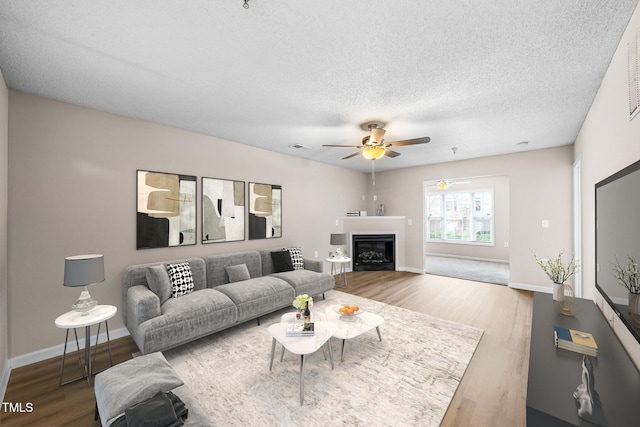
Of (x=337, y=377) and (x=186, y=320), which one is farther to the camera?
(x=186, y=320)

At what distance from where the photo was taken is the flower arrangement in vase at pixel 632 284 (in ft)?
4.37

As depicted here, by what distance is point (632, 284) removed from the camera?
4.53 ft

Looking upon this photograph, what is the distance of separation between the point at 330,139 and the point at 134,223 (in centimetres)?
299

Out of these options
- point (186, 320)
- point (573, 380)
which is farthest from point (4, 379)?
point (573, 380)

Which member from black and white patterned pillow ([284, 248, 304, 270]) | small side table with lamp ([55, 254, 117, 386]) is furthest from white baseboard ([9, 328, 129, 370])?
black and white patterned pillow ([284, 248, 304, 270])

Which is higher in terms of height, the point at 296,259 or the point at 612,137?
the point at 612,137

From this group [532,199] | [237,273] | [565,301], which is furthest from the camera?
[532,199]

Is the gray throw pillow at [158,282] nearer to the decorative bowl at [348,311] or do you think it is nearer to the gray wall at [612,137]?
the decorative bowl at [348,311]

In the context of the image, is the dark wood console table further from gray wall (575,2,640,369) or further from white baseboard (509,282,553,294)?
white baseboard (509,282,553,294)

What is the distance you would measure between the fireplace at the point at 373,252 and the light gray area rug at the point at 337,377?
3.21 m

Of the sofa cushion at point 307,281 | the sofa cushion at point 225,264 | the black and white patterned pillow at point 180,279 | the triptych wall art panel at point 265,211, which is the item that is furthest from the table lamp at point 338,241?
the black and white patterned pillow at point 180,279

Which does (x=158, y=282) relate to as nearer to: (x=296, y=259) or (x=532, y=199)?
(x=296, y=259)

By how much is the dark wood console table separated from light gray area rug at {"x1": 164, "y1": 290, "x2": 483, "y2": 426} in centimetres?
82

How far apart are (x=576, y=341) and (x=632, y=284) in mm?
501
